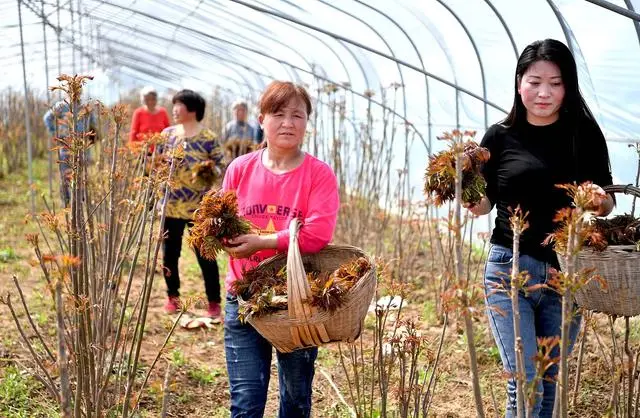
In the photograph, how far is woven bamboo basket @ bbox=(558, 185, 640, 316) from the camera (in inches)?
62.2

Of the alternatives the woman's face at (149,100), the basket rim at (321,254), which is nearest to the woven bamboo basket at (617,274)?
the basket rim at (321,254)

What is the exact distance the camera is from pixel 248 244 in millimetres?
1833

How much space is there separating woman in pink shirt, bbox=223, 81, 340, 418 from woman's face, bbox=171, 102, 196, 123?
216 centimetres

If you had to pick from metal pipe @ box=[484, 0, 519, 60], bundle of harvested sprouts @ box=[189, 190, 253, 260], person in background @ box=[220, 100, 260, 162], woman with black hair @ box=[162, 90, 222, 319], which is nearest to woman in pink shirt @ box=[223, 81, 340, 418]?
bundle of harvested sprouts @ box=[189, 190, 253, 260]

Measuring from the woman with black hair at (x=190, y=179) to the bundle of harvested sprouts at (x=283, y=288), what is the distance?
2.11 meters

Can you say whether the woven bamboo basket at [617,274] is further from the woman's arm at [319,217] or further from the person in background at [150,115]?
the person in background at [150,115]

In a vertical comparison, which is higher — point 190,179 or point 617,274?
point 190,179

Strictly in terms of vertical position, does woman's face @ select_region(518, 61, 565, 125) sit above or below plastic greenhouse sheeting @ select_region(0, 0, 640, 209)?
below

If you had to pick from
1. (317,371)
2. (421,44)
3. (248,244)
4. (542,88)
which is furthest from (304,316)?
(421,44)

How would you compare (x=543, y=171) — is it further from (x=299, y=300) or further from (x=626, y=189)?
(x=299, y=300)

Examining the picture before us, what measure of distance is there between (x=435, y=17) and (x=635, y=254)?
156 inches

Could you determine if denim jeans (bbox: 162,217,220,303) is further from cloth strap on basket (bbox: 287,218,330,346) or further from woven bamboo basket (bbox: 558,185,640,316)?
woven bamboo basket (bbox: 558,185,640,316)

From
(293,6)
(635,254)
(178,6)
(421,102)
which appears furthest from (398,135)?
(635,254)

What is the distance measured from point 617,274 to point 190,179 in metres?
2.77
